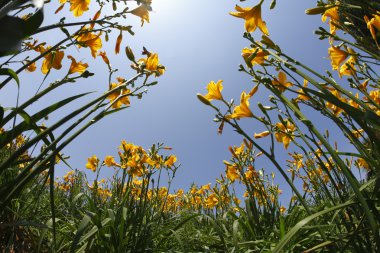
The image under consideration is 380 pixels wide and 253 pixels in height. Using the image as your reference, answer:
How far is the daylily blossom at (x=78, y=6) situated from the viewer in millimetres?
2033

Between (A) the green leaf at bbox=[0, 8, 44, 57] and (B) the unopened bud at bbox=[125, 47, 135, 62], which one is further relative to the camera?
(B) the unopened bud at bbox=[125, 47, 135, 62]

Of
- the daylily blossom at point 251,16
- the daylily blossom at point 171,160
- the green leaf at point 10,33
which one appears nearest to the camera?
the green leaf at point 10,33

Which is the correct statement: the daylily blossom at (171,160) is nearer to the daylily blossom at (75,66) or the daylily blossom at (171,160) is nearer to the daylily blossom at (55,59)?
the daylily blossom at (75,66)

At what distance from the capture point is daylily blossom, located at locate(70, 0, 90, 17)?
6.67ft

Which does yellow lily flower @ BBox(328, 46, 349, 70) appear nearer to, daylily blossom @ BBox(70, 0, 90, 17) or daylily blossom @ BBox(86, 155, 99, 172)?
daylily blossom @ BBox(70, 0, 90, 17)

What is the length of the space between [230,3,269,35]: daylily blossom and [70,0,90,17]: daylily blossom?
1011 millimetres

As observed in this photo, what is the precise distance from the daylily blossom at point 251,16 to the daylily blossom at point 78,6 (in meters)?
1.01

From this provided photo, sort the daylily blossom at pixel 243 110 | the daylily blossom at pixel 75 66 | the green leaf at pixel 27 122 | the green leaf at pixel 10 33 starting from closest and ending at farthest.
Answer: the green leaf at pixel 10 33 < the green leaf at pixel 27 122 < the daylily blossom at pixel 243 110 < the daylily blossom at pixel 75 66

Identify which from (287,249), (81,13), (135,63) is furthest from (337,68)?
(81,13)

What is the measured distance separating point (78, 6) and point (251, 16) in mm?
1195

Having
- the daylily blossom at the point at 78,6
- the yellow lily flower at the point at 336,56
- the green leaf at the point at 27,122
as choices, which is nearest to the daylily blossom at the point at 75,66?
the daylily blossom at the point at 78,6

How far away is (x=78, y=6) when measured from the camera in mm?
2074

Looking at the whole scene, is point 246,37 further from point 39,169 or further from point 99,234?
point 99,234

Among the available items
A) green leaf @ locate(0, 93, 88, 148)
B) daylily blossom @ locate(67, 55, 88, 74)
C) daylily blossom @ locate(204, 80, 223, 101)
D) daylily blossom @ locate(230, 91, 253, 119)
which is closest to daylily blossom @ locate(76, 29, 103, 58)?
daylily blossom @ locate(67, 55, 88, 74)
